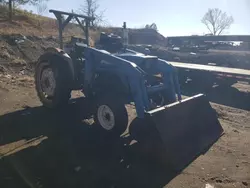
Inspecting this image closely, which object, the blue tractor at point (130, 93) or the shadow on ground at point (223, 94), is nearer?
the blue tractor at point (130, 93)

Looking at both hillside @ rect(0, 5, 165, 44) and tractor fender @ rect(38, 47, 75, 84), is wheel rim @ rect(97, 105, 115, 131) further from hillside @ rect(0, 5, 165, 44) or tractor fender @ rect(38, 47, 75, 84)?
hillside @ rect(0, 5, 165, 44)

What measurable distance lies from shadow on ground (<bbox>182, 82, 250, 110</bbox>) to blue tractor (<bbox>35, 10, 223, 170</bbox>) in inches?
157

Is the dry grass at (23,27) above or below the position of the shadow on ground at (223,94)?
above

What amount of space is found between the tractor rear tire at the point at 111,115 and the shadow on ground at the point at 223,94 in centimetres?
536

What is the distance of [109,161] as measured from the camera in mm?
4668

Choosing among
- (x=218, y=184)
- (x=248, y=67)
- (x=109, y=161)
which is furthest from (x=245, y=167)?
(x=248, y=67)

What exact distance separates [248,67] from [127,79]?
14.9m

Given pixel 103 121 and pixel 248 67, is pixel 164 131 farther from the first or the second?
pixel 248 67

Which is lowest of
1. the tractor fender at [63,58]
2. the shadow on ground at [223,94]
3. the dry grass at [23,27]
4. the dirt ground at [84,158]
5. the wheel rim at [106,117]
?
the dirt ground at [84,158]

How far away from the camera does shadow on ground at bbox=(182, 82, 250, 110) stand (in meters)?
9.64

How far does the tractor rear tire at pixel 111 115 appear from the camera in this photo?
5.27 m

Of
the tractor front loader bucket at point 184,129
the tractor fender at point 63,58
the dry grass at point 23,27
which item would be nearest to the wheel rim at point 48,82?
the tractor fender at point 63,58

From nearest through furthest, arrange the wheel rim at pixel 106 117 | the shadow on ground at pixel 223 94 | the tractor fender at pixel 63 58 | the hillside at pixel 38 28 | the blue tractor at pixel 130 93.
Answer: the blue tractor at pixel 130 93 → the wheel rim at pixel 106 117 → the tractor fender at pixel 63 58 → the shadow on ground at pixel 223 94 → the hillside at pixel 38 28

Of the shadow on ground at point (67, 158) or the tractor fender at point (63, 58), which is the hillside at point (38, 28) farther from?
the shadow on ground at point (67, 158)
